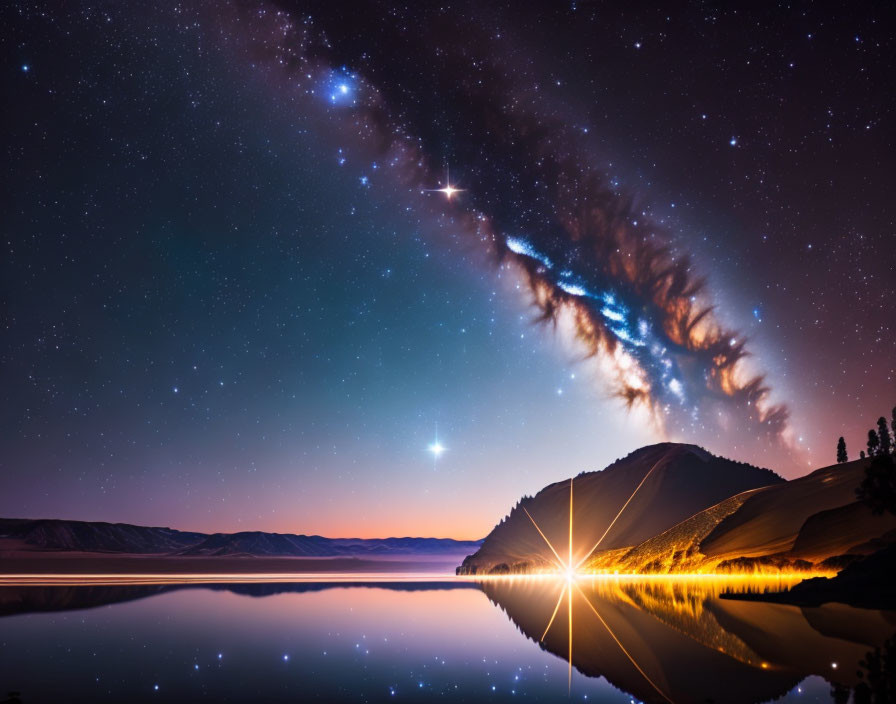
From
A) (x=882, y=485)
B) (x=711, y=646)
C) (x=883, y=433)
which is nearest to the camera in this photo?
(x=711, y=646)

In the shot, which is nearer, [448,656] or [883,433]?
[448,656]

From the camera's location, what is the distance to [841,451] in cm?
18512

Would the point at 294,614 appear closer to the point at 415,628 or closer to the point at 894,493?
the point at 415,628

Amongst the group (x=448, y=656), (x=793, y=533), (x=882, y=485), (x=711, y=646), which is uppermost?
(x=882, y=485)

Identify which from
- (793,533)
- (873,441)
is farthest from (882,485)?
(793,533)

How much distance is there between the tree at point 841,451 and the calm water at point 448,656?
173 meters

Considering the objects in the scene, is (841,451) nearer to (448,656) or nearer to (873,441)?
(873,441)

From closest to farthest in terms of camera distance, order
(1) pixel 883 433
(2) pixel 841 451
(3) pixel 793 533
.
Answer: (1) pixel 883 433, (3) pixel 793 533, (2) pixel 841 451

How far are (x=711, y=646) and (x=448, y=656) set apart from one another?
9299 mm

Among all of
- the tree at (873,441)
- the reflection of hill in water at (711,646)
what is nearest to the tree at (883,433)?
the tree at (873,441)

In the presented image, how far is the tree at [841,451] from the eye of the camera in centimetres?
18340

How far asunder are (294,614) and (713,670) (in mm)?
30427

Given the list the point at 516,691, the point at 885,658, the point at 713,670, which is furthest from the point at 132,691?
the point at 885,658

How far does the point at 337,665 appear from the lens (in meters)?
20.6
